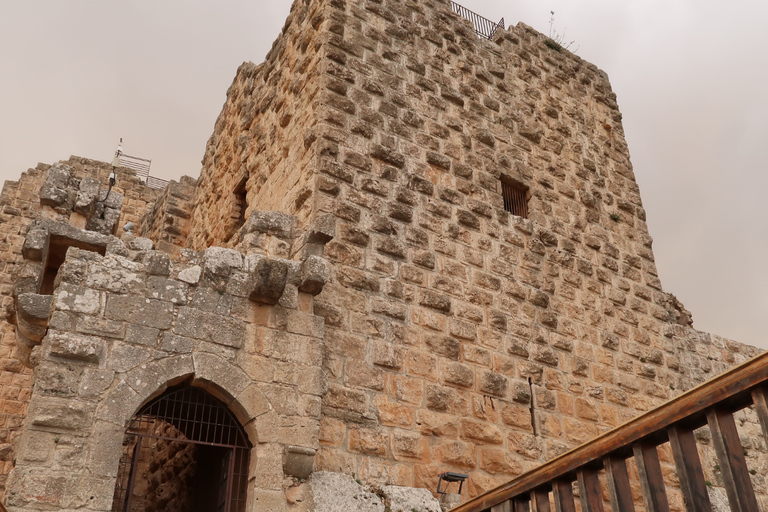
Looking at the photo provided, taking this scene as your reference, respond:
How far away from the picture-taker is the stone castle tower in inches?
169

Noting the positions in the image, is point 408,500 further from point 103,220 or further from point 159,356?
point 103,220

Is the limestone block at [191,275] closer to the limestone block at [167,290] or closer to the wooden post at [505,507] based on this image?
the limestone block at [167,290]

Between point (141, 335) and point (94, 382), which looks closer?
point (94, 382)

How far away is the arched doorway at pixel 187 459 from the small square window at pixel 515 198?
3.53 m

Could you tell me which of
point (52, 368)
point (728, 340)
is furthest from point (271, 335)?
point (728, 340)

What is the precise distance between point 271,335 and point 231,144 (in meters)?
4.52

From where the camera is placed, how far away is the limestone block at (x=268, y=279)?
A: 464 cm

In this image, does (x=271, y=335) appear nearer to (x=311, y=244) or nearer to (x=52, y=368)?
(x=311, y=244)

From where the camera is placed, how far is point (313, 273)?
4.85m

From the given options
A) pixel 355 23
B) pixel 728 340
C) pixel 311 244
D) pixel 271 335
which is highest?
pixel 355 23

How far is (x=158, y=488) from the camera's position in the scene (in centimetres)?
699

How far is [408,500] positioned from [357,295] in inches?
61.0

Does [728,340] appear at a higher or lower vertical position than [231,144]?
lower

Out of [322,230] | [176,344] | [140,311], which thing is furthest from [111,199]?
[322,230]
